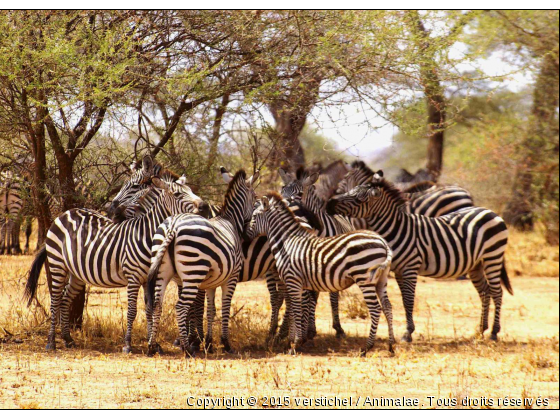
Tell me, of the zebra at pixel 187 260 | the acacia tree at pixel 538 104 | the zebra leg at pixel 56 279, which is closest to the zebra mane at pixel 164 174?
the zebra at pixel 187 260

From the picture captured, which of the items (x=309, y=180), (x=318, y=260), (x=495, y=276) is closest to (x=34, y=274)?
(x=318, y=260)

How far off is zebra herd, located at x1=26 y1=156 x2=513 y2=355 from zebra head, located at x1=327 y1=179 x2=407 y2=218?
12 mm

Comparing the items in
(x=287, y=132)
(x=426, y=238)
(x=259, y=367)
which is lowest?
(x=259, y=367)

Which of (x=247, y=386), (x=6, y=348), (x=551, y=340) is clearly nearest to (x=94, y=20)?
(x=6, y=348)

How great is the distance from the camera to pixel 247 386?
5.65 m

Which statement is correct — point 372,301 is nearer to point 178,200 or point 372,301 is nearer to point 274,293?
point 274,293

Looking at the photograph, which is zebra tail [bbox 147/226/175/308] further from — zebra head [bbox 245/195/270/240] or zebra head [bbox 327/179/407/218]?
zebra head [bbox 327/179/407/218]

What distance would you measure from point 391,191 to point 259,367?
10.3 ft

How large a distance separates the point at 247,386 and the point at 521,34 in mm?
9590

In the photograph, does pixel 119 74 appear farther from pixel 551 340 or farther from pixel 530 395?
pixel 551 340

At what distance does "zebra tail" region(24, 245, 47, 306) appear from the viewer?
7047 millimetres

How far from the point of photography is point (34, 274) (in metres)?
7.09

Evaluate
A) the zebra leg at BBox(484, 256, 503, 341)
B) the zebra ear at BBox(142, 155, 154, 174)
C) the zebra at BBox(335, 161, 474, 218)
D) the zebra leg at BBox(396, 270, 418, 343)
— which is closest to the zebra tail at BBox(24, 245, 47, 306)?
the zebra ear at BBox(142, 155, 154, 174)

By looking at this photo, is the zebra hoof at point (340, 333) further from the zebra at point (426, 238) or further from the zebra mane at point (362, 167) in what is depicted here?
the zebra mane at point (362, 167)
